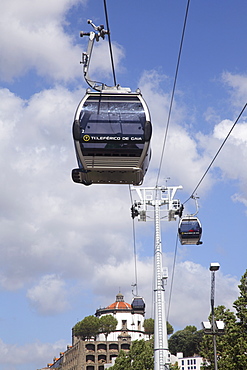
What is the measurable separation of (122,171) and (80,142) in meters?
1.47

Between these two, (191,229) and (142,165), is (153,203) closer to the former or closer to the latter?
(191,229)

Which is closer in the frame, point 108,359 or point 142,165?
point 142,165

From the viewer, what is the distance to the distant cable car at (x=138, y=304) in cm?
5159

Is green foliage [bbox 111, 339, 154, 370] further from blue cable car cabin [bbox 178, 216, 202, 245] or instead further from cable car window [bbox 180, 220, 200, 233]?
cable car window [bbox 180, 220, 200, 233]

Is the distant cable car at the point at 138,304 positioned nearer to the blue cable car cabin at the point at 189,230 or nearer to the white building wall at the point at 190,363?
the blue cable car cabin at the point at 189,230

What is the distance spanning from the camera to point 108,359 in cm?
11619

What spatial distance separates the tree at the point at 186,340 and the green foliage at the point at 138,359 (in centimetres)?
5637

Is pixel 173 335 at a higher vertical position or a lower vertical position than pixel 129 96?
higher

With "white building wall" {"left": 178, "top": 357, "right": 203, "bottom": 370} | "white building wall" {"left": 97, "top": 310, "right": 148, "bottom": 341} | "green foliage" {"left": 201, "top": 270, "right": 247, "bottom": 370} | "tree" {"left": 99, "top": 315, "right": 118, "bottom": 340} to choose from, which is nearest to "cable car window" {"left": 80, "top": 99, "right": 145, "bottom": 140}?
"green foliage" {"left": 201, "top": 270, "right": 247, "bottom": 370}

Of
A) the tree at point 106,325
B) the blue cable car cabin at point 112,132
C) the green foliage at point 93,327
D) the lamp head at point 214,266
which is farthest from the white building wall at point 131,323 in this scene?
the blue cable car cabin at point 112,132

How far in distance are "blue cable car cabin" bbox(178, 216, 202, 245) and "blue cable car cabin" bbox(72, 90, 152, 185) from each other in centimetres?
1976

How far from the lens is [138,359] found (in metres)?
60.2

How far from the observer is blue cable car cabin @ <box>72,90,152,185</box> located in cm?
1438

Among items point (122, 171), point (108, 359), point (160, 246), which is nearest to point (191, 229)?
point (160, 246)
